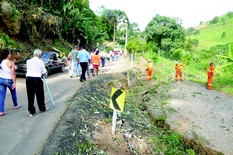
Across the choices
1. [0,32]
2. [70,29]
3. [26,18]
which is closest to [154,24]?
[70,29]

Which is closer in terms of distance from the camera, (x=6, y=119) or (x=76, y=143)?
(x=76, y=143)

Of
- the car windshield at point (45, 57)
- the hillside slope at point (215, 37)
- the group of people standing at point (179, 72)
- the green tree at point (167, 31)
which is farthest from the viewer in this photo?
the hillside slope at point (215, 37)

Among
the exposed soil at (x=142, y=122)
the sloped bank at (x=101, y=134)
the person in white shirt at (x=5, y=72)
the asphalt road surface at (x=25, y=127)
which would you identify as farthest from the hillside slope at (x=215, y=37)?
the person in white shirt at (x=5, y=72)

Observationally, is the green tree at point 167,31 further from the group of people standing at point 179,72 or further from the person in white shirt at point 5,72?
the person in white shirt at point 5,72

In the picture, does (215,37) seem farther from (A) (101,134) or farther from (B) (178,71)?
(A) (101,134)

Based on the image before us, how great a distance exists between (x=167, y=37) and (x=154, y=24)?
Result: 3697 mm

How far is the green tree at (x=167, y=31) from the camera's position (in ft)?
147

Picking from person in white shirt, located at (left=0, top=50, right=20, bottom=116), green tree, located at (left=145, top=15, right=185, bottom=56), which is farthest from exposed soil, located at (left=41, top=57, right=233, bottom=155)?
green tree, located at (left=145, top=15, right=185, bottom=56)

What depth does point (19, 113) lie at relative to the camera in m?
7.05

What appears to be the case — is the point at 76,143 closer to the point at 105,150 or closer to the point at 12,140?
the point at 105,150

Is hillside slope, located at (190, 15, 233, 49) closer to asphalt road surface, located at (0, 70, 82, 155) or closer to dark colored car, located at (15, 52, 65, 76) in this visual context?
dark colored car, located at (15, 52, 65, 76)

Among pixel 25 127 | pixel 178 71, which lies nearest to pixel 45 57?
pixel 25 127

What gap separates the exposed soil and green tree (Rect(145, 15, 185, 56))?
31.9 meters

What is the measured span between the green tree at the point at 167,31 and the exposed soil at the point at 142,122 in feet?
105
